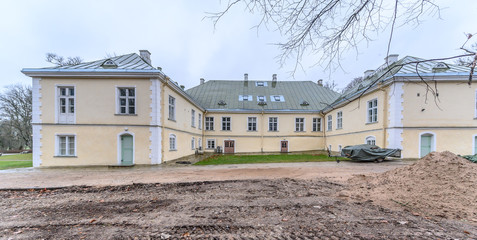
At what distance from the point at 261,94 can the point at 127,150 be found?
17174 millimetres

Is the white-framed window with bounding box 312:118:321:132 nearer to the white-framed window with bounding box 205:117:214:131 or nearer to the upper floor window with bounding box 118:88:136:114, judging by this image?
the white-framed window with bounding box 205:117:214:131

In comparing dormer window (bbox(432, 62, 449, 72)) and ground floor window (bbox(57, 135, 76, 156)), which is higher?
dormer window (bbox(432, 62, 449, 72))

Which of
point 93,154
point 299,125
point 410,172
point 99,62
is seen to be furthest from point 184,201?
point 299,125

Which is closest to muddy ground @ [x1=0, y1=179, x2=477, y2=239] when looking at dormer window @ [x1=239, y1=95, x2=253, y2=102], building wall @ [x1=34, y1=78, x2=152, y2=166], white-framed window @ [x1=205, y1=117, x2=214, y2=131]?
building wall @ [x1=34, y1=78, x2=152, y2=166]

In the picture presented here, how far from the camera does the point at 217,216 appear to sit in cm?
383

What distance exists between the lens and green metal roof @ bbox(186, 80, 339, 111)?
73.5 feet

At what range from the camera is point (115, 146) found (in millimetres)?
11359

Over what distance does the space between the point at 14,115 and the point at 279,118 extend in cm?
4581

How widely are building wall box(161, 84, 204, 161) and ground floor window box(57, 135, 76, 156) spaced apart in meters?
5.32

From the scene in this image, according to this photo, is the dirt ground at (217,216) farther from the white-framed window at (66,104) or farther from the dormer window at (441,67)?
the dormer window at (441,67)

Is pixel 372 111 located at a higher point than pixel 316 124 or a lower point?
higher

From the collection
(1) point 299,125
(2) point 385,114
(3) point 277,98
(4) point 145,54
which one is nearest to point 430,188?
(2) point 385,114

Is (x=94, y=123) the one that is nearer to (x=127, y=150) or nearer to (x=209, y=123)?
(x=127, y=150)

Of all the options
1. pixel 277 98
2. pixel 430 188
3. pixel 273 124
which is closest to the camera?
pixel 430 188
